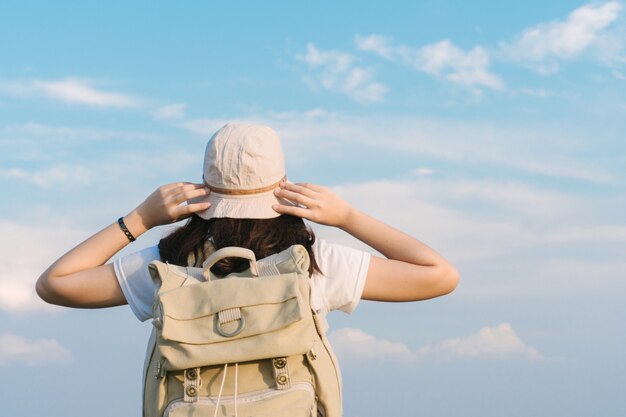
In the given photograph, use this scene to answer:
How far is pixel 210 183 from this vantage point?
430cm

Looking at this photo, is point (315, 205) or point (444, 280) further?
point (444, 280)

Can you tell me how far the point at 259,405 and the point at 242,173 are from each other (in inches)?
43.0

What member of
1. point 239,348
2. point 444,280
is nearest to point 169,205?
point 239,348

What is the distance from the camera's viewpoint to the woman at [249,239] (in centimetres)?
419

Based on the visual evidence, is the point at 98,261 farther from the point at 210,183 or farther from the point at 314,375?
the point at 314,375

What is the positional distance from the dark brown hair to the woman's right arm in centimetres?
9

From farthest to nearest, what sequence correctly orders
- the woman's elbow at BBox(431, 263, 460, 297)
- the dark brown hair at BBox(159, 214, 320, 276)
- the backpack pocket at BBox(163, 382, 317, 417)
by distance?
the woman's elbow at BBox(431, 263, 460, 297) < the dark brown hair at BBox(159, 214, 320, 276) < the backpack pocket at BBox(163, 382, 317, 417)

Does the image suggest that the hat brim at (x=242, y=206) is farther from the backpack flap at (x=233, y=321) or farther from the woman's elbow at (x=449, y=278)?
the woman's elbow at (x=449, y=278)

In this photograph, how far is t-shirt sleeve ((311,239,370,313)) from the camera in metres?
4.17

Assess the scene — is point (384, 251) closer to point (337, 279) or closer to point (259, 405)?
point (337, 279)

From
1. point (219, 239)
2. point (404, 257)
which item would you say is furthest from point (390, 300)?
point (219, 239)

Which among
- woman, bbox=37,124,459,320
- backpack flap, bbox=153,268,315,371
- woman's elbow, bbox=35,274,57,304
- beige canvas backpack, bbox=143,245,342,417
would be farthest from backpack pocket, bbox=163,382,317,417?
woman's elbow, bbox=35,274,57,304

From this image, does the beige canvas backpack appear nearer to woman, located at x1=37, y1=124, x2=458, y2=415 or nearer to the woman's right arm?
woman, located at x1=37, y1=124, x2=458, y2=415

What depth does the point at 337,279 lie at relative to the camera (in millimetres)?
4180
